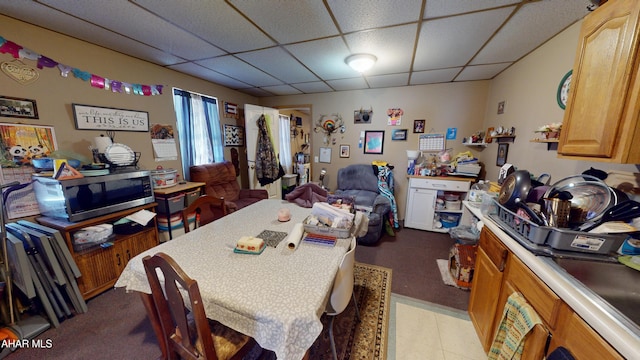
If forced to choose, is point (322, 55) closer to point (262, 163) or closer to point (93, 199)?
point (262, 163)

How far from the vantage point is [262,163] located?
382cm

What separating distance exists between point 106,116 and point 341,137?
3.27 meters

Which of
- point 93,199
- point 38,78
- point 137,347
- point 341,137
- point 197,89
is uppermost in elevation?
point 197,89

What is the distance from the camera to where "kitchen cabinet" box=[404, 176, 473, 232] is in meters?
3.20

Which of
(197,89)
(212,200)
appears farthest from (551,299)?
(197,89)

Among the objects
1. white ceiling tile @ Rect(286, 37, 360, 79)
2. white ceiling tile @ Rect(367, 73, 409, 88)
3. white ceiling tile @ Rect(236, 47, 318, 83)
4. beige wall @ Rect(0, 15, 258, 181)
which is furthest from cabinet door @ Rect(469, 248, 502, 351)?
beige wall @ Rect(0, 15, 258, 181)

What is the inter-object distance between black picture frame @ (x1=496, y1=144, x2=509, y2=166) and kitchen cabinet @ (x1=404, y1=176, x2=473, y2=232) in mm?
586

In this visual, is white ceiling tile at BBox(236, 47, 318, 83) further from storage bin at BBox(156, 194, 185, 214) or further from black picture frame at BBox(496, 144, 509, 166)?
black picture frame at BBox(496, 144, 509, 166)

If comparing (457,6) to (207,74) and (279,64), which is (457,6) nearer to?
(279,64)

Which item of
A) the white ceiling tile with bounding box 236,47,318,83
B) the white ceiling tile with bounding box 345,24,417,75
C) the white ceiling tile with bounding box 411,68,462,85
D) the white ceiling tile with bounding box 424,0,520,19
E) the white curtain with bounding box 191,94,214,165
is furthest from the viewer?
the white curtain with bounding box 191,94,214,165

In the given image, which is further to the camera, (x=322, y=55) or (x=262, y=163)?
(x=262, y=163)

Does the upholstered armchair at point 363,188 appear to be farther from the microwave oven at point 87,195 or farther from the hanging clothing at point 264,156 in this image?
the microwave oven at point 87,195

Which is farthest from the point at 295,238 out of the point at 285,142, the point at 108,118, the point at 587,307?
the point at 285,142

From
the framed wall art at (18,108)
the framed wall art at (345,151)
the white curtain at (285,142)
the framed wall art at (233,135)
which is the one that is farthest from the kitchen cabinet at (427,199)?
the framed wall art at (18,108)
